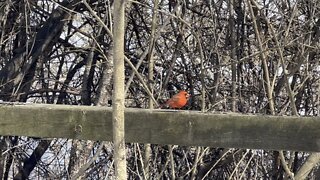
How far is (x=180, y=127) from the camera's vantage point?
2258 mm

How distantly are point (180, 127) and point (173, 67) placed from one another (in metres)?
3.04

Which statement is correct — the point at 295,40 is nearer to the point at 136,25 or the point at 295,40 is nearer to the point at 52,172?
the point at 136,25

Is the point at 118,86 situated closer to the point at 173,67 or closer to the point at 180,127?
the point at 180,127

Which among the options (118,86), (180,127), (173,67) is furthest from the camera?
(173,67)

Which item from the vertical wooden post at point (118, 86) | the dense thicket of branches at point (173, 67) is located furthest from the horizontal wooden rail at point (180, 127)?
the dense thicket of branches at point (173, 67)

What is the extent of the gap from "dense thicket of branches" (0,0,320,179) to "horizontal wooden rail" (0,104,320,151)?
2351mm

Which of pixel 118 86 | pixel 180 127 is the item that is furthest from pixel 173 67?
pixel 118 86

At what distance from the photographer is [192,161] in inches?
207

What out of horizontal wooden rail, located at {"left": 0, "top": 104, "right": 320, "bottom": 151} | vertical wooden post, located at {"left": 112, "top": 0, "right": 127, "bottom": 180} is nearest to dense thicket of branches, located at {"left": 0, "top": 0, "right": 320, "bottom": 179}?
horizontal wooden rail, located at {"left": 0, "top": 104, "right": 320, "bottom": 151}

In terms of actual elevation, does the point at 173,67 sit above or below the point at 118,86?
above

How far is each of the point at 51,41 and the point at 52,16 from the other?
23 cm

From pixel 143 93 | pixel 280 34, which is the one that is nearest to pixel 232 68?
pixel 280 34

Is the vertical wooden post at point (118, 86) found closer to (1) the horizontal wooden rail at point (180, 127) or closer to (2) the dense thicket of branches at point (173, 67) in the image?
(1) the horizontal wooden rail at point (180, 127)

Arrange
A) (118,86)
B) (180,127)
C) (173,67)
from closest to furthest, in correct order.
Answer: (118,86) < (180,127) < (173,67)
